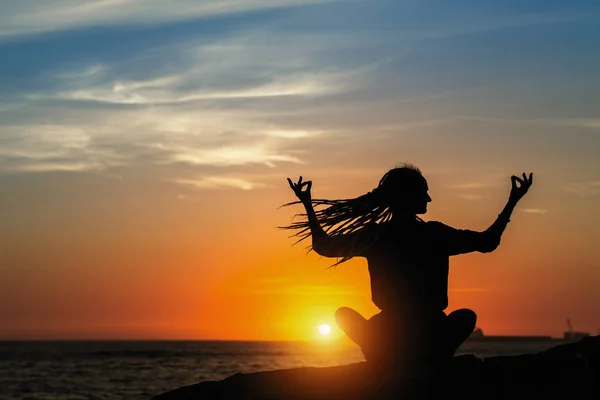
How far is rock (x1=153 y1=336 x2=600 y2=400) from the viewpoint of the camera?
301 inches

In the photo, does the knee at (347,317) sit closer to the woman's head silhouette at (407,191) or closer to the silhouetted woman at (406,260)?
the silhouetted woman at (406,260)

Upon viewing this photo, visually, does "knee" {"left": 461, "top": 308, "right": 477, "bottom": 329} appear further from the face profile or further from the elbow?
the face profile

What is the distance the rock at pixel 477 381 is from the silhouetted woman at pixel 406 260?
18 centimetres

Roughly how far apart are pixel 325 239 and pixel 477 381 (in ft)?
5.69

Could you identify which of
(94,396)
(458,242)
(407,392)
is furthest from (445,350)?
(94,396)

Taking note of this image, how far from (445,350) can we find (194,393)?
2.40 m

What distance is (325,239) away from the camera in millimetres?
7719

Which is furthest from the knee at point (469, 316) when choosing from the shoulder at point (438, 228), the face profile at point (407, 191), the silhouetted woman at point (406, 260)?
the face profile at point (407, 191)

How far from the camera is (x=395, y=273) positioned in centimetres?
747

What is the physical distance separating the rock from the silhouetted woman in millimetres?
177

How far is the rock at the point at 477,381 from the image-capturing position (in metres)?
7.66

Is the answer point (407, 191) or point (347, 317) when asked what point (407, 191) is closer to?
point (407, 191)

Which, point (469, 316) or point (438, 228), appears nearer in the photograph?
point (438, 228)

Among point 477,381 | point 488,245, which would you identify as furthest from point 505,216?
point 477,381
